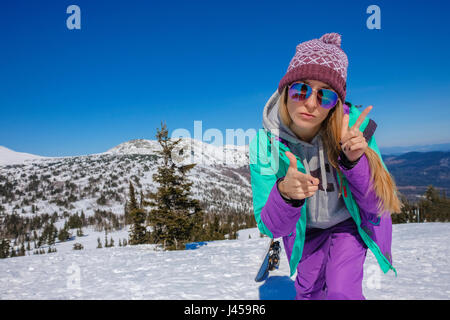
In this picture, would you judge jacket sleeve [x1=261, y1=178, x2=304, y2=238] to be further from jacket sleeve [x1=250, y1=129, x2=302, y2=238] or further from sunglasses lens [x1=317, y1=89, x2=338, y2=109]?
sunglasses lens [x1=317, y1=89, x2=338, y2=109]

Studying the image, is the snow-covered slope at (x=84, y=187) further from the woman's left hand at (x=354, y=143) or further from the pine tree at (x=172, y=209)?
the woman's left hand at (x=354, y=143)

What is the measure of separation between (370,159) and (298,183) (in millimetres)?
559

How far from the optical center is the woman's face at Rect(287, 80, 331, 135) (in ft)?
5.78

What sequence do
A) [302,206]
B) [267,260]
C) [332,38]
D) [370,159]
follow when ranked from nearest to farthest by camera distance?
[370,159], [302,206], [332,38], [267,260]

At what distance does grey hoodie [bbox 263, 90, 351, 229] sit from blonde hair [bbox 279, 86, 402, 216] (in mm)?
65

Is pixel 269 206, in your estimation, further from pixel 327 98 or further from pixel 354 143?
pixel 327 98

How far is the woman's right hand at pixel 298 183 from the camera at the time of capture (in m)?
1.48

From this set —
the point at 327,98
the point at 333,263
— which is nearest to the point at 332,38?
the point at 327,98

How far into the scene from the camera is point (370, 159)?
1.66 meters

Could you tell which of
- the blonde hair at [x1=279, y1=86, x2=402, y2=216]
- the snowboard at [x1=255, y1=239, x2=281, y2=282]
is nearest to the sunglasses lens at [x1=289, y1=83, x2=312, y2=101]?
the blonde hair at [x1=279, y1=86, x2=402, y2=216]

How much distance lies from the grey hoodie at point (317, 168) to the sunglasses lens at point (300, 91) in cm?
24
